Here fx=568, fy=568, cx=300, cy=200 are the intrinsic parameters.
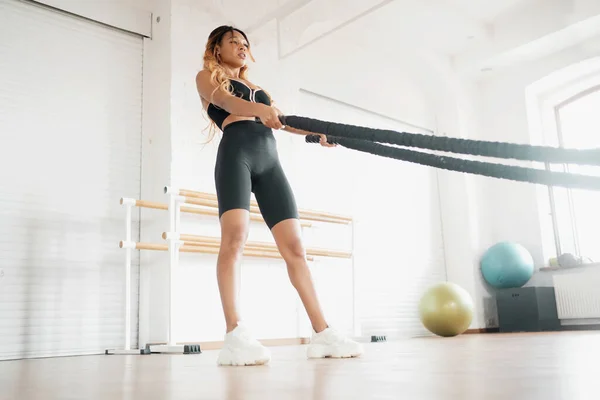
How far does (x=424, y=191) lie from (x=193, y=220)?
3.24 metres

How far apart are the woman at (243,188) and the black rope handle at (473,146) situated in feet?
1.45

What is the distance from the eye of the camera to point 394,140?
4.12ft

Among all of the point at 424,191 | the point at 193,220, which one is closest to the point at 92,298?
the point at 193,220

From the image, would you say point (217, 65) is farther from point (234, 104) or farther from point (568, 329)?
point (568, 329)

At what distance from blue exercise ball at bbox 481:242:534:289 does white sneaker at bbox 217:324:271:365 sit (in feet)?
15.0

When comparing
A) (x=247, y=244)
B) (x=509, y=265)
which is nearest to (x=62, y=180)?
(x=247, y=244)

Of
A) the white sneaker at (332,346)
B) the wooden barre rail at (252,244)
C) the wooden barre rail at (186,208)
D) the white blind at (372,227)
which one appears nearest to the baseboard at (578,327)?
the white blind at (372,227)

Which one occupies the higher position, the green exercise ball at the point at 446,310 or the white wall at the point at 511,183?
the white wall at the point at 511,183

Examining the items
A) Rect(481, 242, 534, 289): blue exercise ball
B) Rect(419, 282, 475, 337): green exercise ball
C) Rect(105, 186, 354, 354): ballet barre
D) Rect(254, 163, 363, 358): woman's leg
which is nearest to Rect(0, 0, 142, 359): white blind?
Rect(105, 186, 354, 354): ballet barre

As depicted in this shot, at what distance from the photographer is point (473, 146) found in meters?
1.11

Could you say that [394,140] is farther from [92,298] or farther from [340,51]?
[340,51]

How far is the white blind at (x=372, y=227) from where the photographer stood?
16.6 ft

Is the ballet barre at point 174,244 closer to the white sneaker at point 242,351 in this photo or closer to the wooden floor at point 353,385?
the white sneaker at point 242,351

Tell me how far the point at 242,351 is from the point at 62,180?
2474 millimetres
